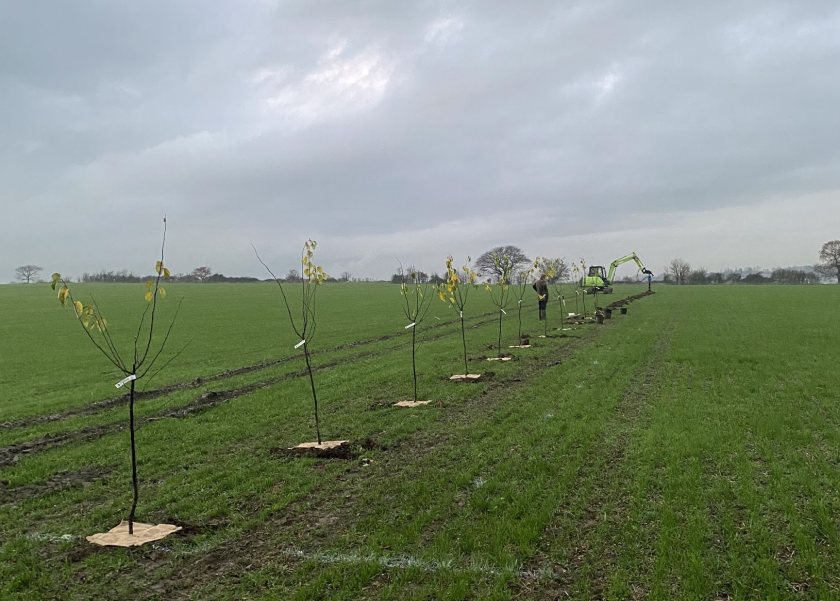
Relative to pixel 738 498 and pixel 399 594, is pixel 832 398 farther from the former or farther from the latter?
pixel 399 594

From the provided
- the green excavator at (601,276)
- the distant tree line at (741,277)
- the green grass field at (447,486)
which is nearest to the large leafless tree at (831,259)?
the distant tree line at (741,277)

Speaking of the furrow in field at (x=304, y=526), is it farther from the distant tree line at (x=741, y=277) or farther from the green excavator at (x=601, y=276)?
the distant tree line at (x=741, y=277)

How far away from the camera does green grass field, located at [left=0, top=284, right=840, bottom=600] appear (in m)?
4.17

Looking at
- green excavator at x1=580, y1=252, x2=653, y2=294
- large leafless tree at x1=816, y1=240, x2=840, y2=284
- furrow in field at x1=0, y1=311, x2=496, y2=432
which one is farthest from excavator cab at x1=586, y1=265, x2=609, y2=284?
large leafless tree at x1=816, y1=240, x2=840, y2=284

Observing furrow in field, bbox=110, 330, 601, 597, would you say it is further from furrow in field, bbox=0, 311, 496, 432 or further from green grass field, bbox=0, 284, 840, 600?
furrow in field, bbox=0, 311, 496, 432

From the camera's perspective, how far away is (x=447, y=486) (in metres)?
6.06

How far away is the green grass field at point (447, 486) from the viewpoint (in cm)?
417

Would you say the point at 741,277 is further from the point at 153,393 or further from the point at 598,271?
the point at 153,393

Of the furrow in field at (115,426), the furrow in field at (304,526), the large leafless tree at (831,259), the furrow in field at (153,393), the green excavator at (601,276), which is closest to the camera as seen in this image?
the furrow in field at (304,526)

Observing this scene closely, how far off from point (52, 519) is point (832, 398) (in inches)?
471

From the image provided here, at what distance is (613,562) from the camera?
4.30 metres

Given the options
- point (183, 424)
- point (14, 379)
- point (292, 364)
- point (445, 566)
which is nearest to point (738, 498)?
point (445, 566)

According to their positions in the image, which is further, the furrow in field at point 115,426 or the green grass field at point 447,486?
the furrow in field at point 115,426

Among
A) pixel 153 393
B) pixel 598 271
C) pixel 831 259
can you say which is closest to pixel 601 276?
pixel 598 271
